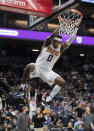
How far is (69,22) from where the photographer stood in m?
6.80

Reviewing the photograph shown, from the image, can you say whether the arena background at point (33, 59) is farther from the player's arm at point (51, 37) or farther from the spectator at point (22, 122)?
the player's arm at point (51, 37)

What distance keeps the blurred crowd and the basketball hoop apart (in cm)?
172

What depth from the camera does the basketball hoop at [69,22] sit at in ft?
21.9

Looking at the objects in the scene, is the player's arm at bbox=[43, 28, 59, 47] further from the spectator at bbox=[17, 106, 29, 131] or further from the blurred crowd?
the spectator at bbox=[17, 106, 29, 131]

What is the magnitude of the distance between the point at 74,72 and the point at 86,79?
92 cm

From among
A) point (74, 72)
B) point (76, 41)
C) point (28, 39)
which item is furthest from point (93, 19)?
point (28, 39)

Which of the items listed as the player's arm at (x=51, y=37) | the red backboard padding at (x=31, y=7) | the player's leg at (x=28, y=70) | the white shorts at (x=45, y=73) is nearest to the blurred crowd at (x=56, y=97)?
the player's leg at (x=28, y=70)

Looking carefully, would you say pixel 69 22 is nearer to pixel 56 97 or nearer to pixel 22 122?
pixel 22 122

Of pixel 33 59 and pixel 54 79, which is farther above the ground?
pixel 54 79

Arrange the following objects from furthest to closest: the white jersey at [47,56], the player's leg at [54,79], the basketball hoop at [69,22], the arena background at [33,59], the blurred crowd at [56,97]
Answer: the arena background at [33,59] < the blurred crowd at [56,97] < the basketball hoop at [69,22] < the white jersey at [47,56] < the player's leg at [54,79]

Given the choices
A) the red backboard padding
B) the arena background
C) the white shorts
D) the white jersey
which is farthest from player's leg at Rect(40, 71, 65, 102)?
the arena background

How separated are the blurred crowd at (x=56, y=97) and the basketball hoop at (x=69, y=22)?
172 cm

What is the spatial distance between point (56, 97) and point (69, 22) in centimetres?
A: 853

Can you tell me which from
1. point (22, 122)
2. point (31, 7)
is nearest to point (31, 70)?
point (31, 7)
